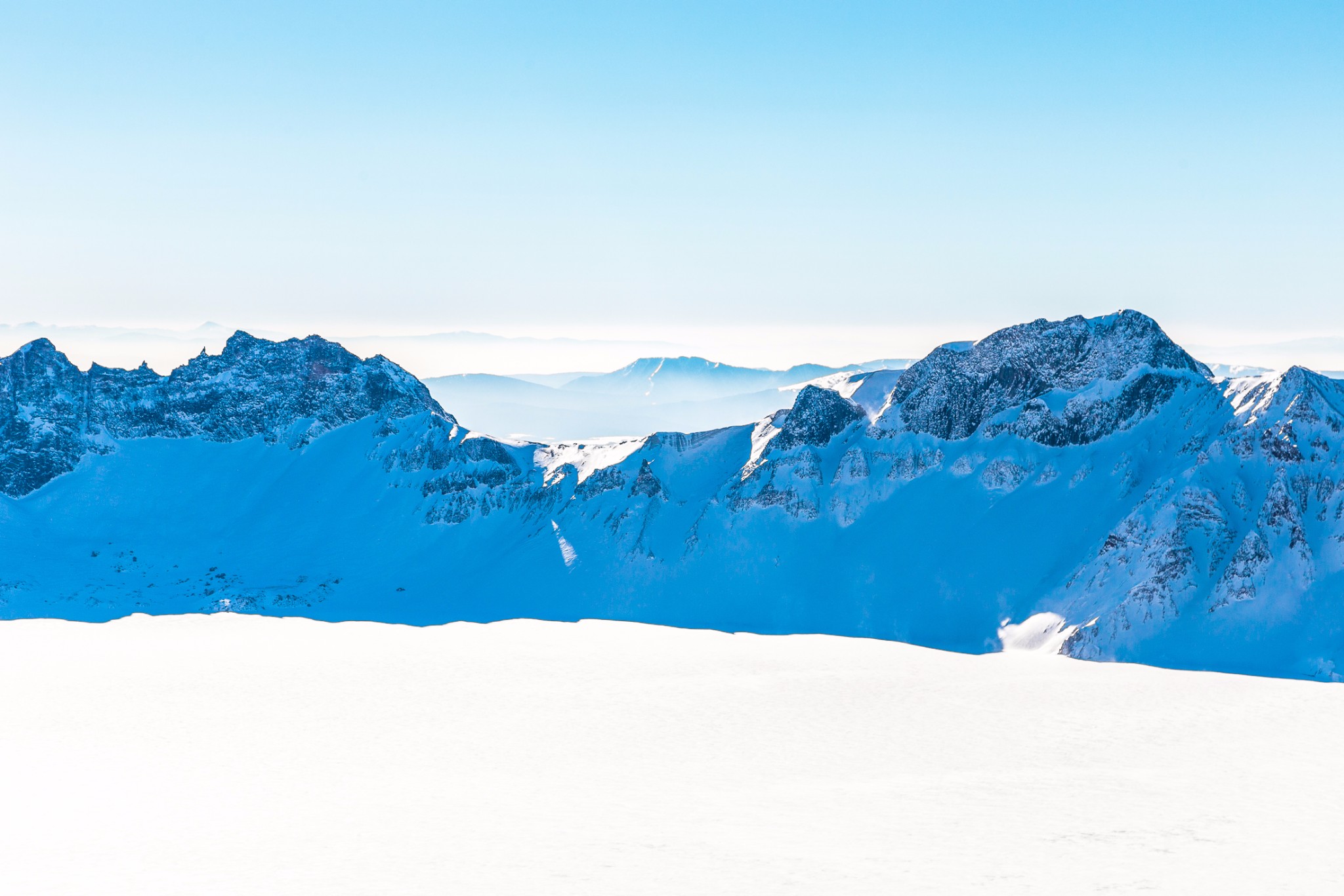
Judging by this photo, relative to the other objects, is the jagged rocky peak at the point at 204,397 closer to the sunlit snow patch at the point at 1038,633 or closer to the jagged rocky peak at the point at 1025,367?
the jagged rocky peak at the point at 1025,367

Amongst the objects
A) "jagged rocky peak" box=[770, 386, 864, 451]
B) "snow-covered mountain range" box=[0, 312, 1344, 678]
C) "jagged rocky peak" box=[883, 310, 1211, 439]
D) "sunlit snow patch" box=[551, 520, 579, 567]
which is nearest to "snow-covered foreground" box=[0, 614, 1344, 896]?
"snow-covered mountain range" box=[0, 312, 1344, 678]

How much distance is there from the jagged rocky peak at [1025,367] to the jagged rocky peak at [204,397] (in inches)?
3348

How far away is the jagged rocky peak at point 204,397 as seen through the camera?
166 m

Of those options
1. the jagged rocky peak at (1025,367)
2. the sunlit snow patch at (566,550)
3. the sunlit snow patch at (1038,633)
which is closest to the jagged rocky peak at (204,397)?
the sunlit snow patch at (566,550)

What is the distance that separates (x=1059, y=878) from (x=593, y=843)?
17.8m

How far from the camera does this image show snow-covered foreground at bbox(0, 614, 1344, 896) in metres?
38.1

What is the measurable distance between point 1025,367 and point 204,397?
13644 centimetres

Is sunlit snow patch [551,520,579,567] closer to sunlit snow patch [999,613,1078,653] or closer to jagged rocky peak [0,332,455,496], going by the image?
jagged rocky peak [0,332,455,496]

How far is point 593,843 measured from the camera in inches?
1618

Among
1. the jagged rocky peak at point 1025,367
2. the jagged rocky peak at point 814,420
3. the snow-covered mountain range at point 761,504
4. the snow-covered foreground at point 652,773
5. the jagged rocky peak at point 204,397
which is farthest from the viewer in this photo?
the jagged rocky peak at point 204,397

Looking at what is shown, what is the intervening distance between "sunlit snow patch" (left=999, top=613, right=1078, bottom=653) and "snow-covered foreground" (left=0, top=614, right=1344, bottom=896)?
5986mm

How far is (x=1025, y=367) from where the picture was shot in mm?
126375

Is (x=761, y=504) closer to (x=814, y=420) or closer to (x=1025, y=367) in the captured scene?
(x=814, y=420)

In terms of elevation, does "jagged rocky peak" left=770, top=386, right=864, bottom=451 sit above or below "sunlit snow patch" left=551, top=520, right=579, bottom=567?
above
